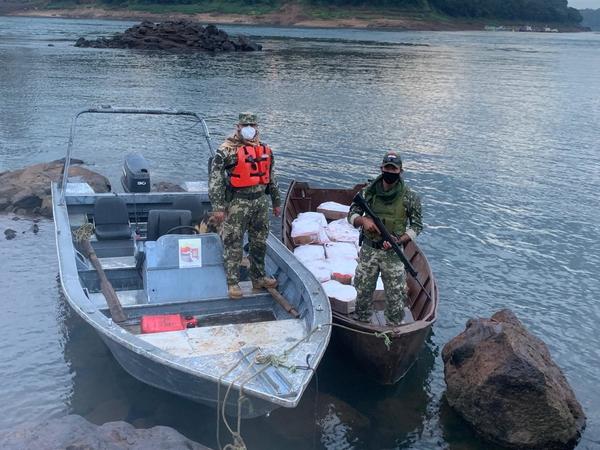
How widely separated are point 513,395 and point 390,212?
8.15 ft

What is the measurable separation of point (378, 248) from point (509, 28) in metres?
130

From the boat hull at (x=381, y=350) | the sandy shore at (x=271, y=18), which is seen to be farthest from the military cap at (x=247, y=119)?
the sandy shore at (x=271, y=18)

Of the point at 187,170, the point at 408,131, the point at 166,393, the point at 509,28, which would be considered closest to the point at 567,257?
the point at 166,393

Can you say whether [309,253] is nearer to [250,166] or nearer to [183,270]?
[183,270]

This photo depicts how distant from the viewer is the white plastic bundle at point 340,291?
27.6ft

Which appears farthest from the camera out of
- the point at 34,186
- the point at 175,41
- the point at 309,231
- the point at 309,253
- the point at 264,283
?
the point at 175,41

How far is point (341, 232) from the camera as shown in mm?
11070

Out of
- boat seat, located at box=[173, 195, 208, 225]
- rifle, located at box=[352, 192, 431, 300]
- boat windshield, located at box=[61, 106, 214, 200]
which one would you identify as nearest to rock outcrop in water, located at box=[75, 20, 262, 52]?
boat windshield, located at box=[61, 106, 214, 200]

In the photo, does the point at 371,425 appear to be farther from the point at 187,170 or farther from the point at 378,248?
the point at 187,170

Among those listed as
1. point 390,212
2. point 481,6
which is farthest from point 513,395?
point 481,6

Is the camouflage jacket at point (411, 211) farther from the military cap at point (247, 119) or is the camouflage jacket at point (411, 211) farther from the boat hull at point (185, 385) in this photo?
the boat hull at point (185, 385)

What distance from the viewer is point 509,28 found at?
125500 mm

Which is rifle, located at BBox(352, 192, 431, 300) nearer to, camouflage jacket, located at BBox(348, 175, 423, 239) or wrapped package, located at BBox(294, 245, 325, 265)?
camouflage jacket, located at BBox(348, 175, 423, 239)

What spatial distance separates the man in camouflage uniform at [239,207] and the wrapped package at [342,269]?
1.31 metres
